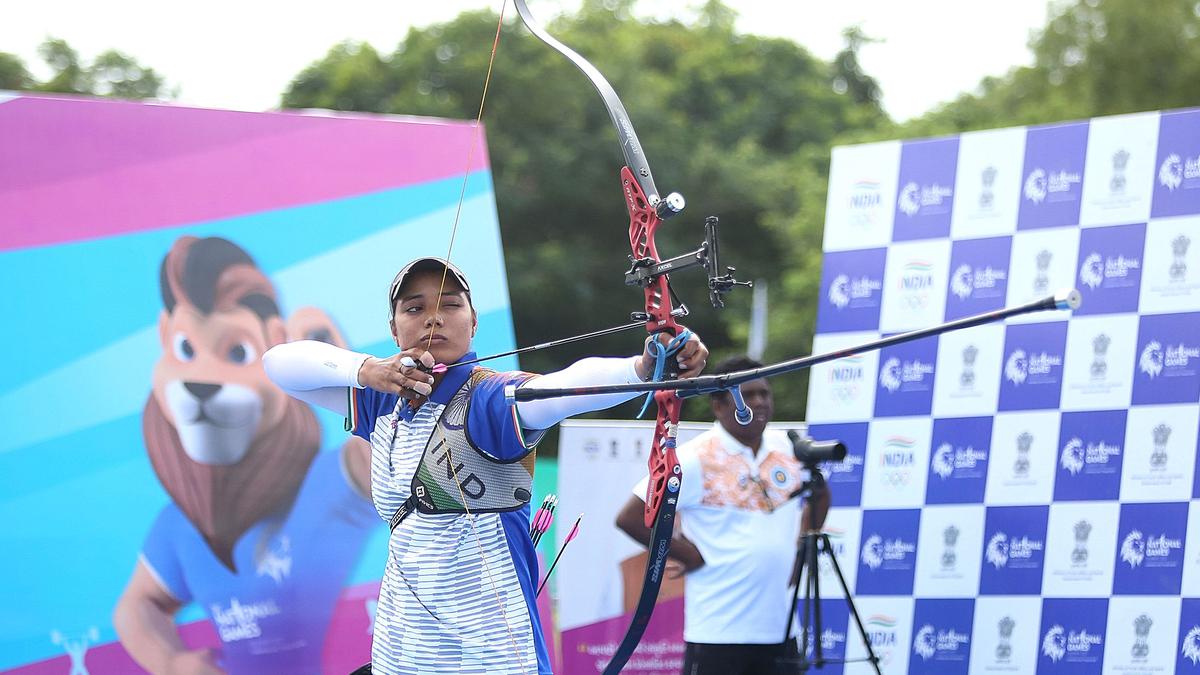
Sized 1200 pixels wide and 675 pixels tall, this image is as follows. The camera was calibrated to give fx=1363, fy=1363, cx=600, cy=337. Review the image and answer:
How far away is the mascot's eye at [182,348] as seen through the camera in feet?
16.9

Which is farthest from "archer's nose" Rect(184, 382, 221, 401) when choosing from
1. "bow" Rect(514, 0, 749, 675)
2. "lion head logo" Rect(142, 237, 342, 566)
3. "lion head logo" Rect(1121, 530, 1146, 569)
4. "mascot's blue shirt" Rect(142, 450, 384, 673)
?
"lion head logo" Rect(1121, 530, 1146, 569)

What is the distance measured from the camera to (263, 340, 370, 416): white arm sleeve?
3.00 m

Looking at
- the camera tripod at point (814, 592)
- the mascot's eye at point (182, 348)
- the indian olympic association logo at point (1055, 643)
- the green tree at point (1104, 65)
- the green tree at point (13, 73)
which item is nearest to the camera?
the camera tripod at point (814, 592)

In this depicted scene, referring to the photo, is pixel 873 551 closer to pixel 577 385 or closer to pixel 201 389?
pixel 201 389

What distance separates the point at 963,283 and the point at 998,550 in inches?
39.9

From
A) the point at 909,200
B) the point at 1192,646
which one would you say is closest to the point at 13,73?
the point at 909,200

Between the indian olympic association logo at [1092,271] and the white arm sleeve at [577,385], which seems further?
the indian olympic association logo at [1092,271]

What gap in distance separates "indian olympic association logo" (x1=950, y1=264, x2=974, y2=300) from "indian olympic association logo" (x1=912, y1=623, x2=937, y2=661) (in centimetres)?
127

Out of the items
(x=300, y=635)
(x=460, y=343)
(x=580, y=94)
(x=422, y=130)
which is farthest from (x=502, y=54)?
(x=460, y=343)

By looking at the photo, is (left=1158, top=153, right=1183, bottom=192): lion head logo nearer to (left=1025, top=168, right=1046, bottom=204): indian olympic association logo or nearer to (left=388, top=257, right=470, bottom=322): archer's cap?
(left=1025, top=168, right=1046, bottom=204): indian olympic association logo

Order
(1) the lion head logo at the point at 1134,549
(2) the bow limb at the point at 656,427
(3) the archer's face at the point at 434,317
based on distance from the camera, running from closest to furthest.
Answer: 1. (2) the bow limb at the point at 656,427
2. (3) the archer's face at the point at 434,317
3. (1) the lion head logo at the point at 1134,549

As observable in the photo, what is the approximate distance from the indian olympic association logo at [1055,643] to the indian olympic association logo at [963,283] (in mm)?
1266

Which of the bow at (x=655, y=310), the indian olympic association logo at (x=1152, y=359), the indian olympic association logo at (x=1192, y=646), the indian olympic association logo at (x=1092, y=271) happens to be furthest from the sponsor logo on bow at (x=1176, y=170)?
the bow at (x=655, y=310)

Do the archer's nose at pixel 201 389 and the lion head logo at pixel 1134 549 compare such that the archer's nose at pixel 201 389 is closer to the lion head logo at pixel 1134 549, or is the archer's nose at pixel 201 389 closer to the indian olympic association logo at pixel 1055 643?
the indian olympic association logo at pixel 1055 643
